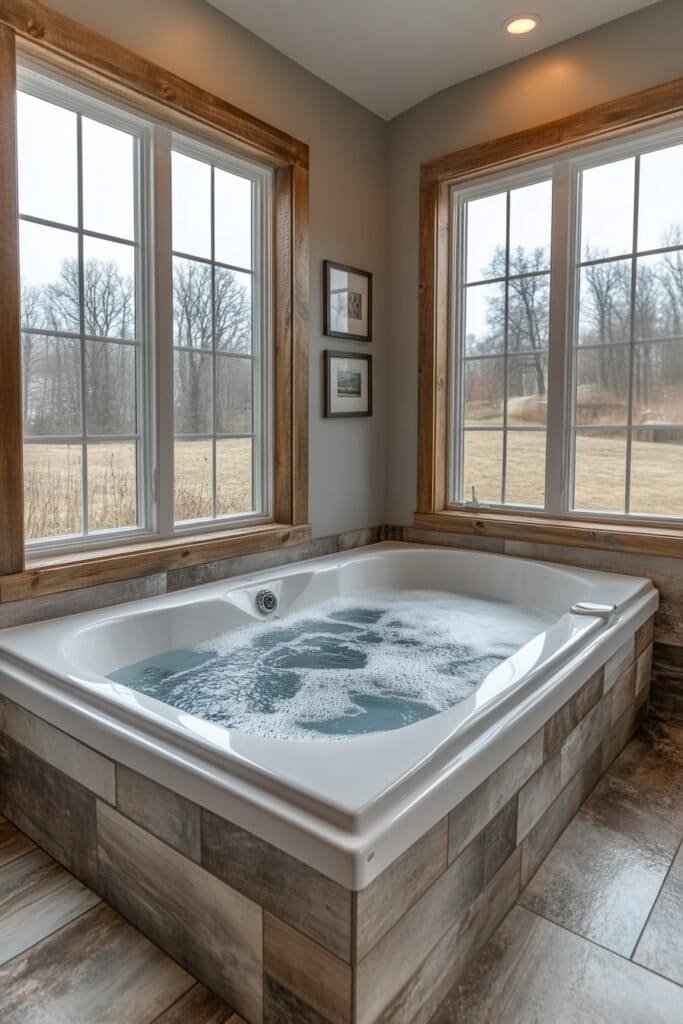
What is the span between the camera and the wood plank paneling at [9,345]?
190 cm

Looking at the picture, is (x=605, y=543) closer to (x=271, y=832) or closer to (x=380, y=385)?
(x=380, y=385)

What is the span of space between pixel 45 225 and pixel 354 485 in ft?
5.77

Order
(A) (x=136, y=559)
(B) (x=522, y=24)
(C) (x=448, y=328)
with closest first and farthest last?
(A) (x=136, y=559), (B) (x=522, y=24), (C) (x=448, y=328)

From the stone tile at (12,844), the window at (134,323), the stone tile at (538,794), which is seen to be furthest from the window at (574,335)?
the stone tile at (12,844)

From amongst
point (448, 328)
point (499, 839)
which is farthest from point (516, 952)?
point (448, 328)

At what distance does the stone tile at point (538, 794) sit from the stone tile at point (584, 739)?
0.04 m

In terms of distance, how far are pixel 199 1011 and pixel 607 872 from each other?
1044 mm

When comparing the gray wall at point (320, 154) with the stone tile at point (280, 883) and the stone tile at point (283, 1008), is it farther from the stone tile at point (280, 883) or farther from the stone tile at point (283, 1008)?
the stone tile at point (283, 1008)

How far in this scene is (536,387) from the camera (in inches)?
119

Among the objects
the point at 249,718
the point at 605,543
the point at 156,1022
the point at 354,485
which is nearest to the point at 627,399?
the point at 605,543

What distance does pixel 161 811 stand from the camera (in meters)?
1.30

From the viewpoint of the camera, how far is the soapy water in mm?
1801

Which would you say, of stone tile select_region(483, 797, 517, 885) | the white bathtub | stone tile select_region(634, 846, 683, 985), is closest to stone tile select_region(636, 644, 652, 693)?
the white bathtub

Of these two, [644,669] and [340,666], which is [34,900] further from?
[644,669]
